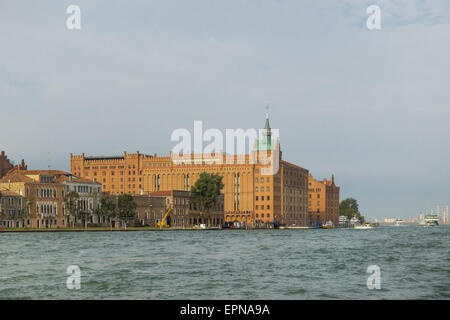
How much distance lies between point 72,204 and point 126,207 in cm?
1679

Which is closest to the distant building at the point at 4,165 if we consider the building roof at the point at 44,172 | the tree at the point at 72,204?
the building roof at the point at 44,172

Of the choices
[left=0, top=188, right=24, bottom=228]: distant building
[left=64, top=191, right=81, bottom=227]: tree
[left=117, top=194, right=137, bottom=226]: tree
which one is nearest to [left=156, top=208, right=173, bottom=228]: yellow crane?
[left=117, top=194, right=137, bottom=226]: tree

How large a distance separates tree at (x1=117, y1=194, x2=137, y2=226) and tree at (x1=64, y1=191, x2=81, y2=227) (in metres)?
10.2

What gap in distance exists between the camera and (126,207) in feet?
503

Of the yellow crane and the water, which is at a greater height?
the water

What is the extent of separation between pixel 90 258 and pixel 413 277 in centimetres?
2701

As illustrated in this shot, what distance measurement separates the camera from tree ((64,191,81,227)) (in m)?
139

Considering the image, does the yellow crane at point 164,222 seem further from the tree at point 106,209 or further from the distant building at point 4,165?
the distant building at point 4,165

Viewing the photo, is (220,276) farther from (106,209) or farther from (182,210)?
(182,210)

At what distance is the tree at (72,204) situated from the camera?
139m

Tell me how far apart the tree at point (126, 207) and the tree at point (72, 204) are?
10217mm

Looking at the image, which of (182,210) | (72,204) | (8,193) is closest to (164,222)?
(182,210)

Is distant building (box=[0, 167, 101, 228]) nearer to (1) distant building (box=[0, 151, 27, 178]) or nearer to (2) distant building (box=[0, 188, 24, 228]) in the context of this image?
(2) distant building (box=[0, 188, 24, 228])

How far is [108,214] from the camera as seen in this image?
493 ft
